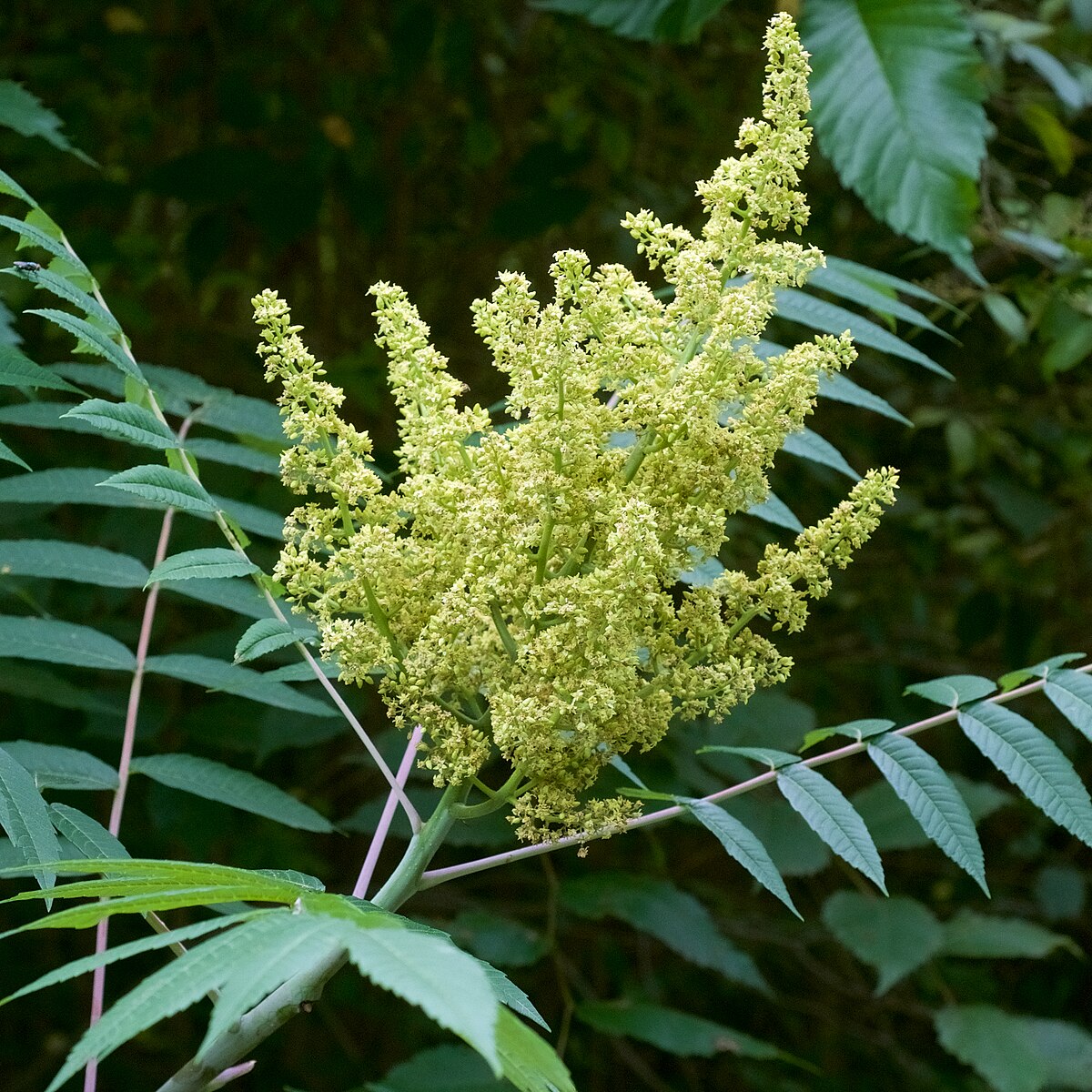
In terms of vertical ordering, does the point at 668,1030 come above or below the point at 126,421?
below

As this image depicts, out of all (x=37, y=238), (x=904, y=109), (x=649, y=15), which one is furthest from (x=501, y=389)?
(x=37, y=238)

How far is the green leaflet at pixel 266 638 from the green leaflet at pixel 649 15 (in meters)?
1.98

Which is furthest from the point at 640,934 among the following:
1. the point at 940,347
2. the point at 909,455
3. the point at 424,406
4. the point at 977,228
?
the point at 424,406

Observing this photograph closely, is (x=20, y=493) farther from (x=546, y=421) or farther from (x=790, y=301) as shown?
(x=790, y=301)

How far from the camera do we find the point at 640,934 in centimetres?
473

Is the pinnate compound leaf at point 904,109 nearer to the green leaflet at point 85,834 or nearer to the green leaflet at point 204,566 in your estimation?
the green leaflet at point 204,566

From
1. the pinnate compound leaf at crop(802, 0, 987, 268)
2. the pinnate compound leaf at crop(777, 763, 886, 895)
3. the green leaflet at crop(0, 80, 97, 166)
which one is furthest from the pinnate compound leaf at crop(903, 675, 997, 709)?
the green leaflet at crop(0, 80, 97, 166)

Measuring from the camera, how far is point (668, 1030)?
Answer: 313cm

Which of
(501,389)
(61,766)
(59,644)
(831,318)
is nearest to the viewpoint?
(61,766)

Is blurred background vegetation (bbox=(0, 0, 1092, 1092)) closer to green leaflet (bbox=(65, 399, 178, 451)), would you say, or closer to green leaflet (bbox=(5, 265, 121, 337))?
green leaflet (bbox=(5, 265, 121, 337))

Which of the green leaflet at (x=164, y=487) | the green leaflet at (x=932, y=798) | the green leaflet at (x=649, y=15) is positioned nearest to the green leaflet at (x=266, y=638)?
the green leaflet at (x=164, y=487)

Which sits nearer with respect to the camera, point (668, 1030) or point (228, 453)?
point (228, 453)

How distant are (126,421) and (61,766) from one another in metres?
0.65

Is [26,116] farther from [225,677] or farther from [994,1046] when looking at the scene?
[994,1046]
